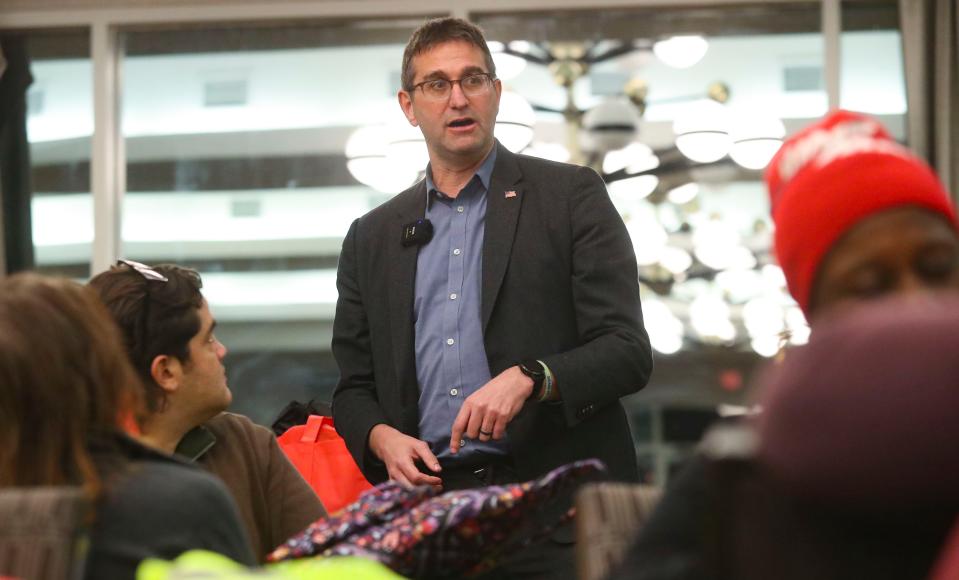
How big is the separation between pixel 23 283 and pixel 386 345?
1233 mm

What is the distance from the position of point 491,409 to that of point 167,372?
22.9 inches

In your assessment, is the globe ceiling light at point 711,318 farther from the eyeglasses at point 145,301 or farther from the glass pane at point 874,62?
the eyeglasses at point 145,301

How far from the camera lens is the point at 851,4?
5246mm

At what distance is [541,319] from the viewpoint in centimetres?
270

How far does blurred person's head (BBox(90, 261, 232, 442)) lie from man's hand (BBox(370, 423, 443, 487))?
310mm

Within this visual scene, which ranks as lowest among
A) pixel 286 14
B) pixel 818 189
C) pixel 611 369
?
pixel 611 369

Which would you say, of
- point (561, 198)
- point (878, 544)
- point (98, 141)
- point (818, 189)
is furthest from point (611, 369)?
point (98, 141)

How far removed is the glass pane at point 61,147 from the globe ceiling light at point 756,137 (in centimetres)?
249

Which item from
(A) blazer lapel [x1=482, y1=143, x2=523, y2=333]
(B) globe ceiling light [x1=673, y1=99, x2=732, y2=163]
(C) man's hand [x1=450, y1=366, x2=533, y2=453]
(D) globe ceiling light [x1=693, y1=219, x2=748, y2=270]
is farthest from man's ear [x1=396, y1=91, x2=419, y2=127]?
(D) globe ceiling light [x1=693, y1=219, x2=748, y2=270]

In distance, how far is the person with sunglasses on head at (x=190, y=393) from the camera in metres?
2.50

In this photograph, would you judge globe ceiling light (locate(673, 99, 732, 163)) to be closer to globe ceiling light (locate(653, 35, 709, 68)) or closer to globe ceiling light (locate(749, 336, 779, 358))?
globe ceiling light (locate(653, 35, 709, 68))

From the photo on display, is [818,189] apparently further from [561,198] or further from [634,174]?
[634,174]

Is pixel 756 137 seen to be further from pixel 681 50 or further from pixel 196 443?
pixel 196 443

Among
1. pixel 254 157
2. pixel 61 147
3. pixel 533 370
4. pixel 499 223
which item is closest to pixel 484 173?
pixel 499 223
